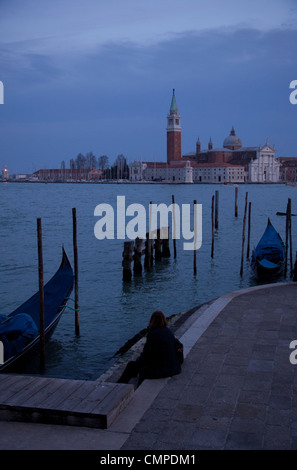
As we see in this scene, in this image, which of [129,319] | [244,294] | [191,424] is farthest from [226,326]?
[129,319]

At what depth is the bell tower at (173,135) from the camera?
370 ft

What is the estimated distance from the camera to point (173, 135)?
113 meters

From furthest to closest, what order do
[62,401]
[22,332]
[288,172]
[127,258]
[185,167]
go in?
[288,172] → [185,167] → [127,258] → [22,332] → [62,401]

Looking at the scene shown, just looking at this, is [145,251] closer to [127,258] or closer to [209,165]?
[127,258]

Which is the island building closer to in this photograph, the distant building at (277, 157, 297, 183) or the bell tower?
the bell tower

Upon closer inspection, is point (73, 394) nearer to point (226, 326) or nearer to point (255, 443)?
point (255, 443)

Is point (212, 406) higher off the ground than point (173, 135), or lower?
lower

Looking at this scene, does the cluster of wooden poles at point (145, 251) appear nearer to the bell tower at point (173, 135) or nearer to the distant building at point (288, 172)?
the bell tower at point (173, 135)

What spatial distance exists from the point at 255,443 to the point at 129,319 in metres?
6.22

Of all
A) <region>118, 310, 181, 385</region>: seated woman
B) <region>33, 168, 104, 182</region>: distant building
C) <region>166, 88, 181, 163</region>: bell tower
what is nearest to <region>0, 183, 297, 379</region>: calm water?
<region>118, 310, 181, 385</region>: seated woman

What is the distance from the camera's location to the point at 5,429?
3.14m

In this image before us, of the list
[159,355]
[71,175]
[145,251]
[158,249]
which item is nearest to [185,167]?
[71,175]

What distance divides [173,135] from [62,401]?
4408 inches

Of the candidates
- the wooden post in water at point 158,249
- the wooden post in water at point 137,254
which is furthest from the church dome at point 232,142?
the wooden post in water at point 137,254
